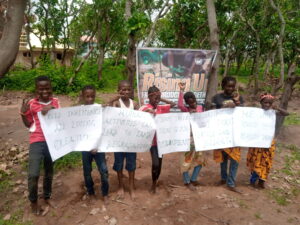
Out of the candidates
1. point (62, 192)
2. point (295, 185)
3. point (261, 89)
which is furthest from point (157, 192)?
point (261, 89)

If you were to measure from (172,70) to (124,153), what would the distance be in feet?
7.67

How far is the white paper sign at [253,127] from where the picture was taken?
3.62m

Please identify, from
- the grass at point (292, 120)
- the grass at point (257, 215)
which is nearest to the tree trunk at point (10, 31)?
the grass at point (257, 215)

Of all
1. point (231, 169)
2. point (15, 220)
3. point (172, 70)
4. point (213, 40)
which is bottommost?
point (15, 220)

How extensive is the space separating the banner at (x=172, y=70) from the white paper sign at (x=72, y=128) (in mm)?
1973

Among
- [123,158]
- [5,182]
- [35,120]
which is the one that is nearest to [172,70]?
[123,158]

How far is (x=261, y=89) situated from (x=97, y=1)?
10.8 m

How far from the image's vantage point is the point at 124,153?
3434 mm

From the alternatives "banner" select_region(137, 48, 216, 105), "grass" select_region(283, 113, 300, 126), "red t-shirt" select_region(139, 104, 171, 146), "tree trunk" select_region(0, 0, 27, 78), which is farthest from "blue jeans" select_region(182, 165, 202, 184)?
"grass" select_region(283, 113, 300, 126)

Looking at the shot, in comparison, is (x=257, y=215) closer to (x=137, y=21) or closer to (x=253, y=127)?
(x=253, y=127)

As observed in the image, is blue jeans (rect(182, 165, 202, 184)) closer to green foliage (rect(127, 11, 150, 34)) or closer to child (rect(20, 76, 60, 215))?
child (rect(20, 76, 60, 215))

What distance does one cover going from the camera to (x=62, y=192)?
12.2ft

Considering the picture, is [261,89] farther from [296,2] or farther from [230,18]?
[296,2]

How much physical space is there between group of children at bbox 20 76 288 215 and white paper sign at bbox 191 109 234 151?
13cm
